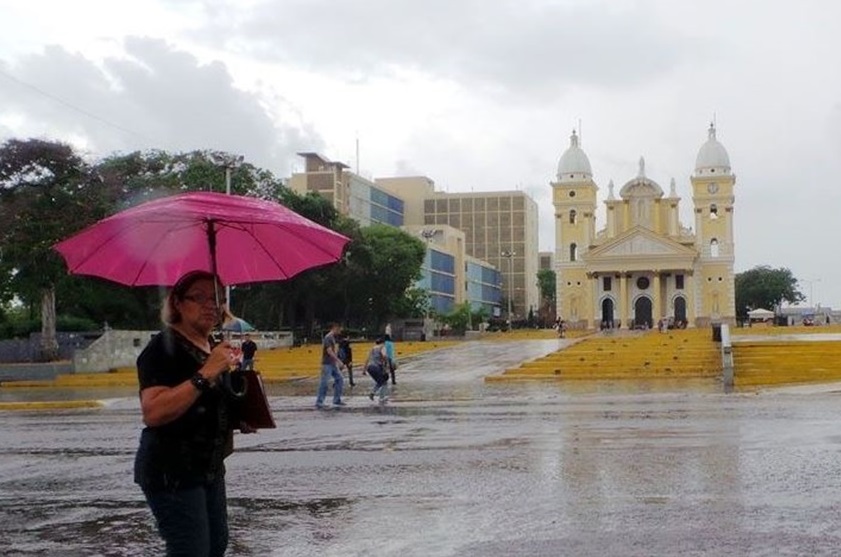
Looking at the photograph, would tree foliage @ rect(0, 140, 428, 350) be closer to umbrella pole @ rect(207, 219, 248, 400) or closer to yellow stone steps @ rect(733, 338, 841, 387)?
umbrella pole @ rect(207, 219, 248, 400)

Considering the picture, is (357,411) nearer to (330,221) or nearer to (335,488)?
(335,488)

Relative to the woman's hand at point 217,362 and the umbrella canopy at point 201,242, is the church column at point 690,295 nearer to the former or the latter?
the umbrella canopy at point 201,242

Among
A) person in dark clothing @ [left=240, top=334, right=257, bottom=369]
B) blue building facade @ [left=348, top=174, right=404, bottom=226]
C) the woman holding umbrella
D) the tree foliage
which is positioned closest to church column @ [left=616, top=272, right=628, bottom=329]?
the tree foliage

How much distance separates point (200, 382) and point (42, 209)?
35263 mm

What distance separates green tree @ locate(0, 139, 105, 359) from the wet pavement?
19.6m

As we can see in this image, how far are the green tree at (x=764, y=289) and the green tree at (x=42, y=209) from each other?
374 ft

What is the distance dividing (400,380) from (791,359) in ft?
37.4

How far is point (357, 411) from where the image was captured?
2073 centimetres

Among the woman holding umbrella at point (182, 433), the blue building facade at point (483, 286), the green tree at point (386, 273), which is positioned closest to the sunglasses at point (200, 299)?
the woman holding umbrella at point (182, 433)

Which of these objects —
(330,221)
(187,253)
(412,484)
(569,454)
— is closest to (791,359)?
(569,454)

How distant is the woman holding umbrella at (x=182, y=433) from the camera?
14.9 feet

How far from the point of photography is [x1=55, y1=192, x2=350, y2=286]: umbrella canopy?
17.8ft

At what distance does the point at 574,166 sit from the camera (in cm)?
10550

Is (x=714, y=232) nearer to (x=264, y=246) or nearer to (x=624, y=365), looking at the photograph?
(x=624, y=365)
